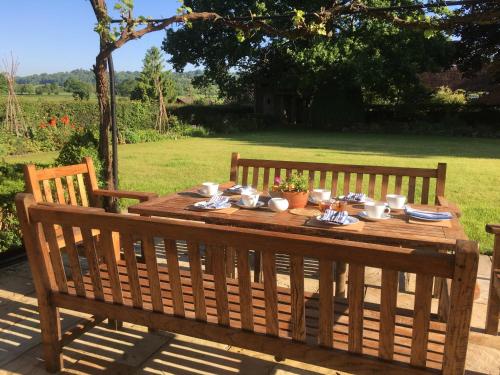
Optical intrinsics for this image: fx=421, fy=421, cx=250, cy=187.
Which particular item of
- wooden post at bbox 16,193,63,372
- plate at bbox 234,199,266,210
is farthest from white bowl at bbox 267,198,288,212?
Result: wooden post at bbox 16,193,63,372

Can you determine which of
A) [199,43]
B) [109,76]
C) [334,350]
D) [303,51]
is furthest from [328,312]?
[199,43]

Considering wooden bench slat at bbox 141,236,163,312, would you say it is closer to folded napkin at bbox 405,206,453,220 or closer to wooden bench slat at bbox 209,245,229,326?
wooden bench slat at bbox 209,245,229,326

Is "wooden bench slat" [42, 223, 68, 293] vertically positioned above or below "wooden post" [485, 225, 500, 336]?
above

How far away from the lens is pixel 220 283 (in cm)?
196

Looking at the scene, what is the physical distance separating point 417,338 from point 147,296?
1473 millimetres

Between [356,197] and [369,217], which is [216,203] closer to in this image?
[369,217]

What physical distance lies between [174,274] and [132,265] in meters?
0.24

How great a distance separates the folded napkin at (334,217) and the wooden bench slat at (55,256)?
1.61 metres

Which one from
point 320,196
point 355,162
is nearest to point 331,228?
point 320,196

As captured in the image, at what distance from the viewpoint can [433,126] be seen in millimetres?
24969

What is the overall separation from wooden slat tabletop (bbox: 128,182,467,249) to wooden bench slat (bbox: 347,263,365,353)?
88 centimetres

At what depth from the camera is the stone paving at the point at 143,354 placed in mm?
2578

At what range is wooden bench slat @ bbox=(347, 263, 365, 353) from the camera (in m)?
1.68

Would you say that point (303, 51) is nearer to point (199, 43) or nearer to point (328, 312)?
point (199, 43)
